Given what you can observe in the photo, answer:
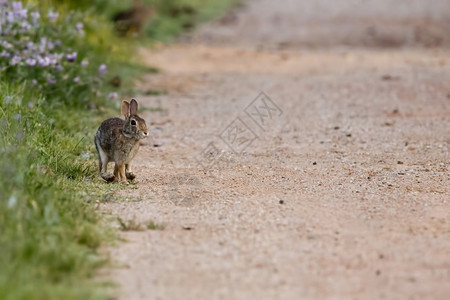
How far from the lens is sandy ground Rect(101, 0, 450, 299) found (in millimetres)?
4152

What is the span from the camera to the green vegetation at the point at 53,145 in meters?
4.02

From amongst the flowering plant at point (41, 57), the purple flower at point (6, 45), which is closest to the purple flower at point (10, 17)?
the flowering plant at point (41, 57)

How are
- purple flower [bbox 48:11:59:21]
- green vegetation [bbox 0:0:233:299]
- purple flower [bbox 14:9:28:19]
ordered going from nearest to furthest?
green vegetation [bbox 0:0:233:299] < purple flower [bbox 14:9:28:19] < purple flower [bbox 48:11:59:21]

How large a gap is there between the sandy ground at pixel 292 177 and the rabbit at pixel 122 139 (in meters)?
0.22

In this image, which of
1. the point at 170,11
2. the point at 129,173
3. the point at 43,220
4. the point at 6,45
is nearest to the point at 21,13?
the point at 6,45

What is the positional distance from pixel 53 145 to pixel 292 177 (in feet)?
6.20

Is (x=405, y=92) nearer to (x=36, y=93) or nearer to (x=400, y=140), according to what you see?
(x=400, y=140)

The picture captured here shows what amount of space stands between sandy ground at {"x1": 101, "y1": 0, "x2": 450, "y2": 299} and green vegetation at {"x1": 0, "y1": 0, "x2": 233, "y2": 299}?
0.78 ft

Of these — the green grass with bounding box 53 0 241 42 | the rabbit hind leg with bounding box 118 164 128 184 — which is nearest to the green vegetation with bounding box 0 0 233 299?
the rabbit hind leg with bounding box 118 164 128 184

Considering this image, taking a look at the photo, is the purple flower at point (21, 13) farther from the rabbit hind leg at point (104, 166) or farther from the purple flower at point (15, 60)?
the rabbit hind leg at point (104, 166)

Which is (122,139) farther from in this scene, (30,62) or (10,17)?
(10,17)

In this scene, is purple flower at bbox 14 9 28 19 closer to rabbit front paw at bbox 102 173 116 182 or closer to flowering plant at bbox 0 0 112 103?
flowering plant at bbox 0 0 112 103

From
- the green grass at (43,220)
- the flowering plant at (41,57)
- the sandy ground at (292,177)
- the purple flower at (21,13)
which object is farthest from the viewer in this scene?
the purple flower at (21,13)

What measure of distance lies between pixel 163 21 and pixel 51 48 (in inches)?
330
